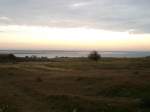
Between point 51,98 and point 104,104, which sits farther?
point 51,98

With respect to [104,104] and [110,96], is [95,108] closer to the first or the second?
[104,104]

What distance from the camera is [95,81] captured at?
27.5 m

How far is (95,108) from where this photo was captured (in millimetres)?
15258

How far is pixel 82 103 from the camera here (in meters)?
16.2

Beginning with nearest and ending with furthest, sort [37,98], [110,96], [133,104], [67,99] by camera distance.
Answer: [133,104] → [67,99] → [37,98] → [110,96]

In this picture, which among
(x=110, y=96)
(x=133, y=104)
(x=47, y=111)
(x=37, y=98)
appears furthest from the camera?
(x=110, y=96)

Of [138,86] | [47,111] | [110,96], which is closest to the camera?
[47,111]

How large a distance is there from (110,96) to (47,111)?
22.6 ft

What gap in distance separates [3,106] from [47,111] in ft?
8.72

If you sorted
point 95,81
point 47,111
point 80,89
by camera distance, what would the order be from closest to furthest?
1. point 47,111
2. point 80,89
3. point 95,81

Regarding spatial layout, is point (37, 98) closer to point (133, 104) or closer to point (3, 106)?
point (3, 106)

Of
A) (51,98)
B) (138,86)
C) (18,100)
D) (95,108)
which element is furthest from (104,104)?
(138,86)

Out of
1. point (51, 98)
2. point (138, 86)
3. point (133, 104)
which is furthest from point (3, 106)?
point (138, 86)

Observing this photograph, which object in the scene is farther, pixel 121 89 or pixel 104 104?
pixel 121 89
